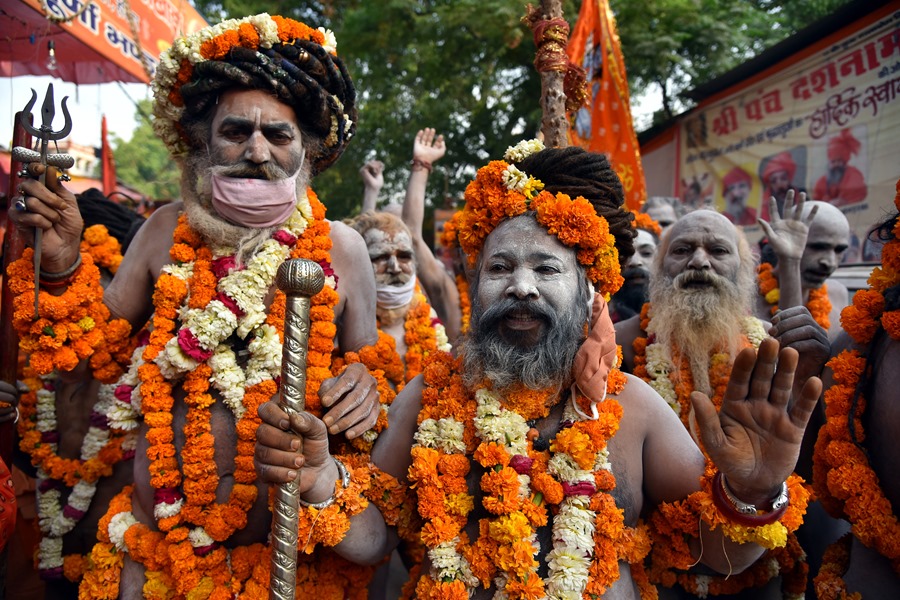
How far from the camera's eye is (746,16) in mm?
12234

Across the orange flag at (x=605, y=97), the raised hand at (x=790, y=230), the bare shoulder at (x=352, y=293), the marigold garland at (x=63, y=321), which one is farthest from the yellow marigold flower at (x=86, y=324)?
the orange flag at (x=605, y=97)

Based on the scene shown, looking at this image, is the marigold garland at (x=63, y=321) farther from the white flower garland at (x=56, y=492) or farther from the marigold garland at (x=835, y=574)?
the marigold garland at (x=835, y=574)

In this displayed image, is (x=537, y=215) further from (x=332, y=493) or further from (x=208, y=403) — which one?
(x=208, y=403)

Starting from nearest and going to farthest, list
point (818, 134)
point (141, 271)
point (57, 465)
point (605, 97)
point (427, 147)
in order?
1. point (141, 271)
2. point (57, 465)
3. point (427, 147)
4. point (605, 97)
5. point (818, 134)

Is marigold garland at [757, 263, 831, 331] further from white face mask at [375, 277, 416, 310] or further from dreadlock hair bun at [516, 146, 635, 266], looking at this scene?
white face mask at [375, 277, 416, 310]

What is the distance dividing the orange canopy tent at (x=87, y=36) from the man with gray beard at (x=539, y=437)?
3750 mm

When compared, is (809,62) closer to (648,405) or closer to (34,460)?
(648,405)

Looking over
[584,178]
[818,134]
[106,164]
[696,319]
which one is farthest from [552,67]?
[106,164]

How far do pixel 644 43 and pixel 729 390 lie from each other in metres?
11.3

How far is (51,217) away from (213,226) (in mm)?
594

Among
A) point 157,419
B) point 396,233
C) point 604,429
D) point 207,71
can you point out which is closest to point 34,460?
point 157,419

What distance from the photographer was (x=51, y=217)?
7.88 ft

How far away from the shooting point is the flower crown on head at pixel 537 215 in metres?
2.39

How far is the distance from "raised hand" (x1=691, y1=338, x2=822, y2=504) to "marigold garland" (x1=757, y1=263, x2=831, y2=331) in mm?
2704
